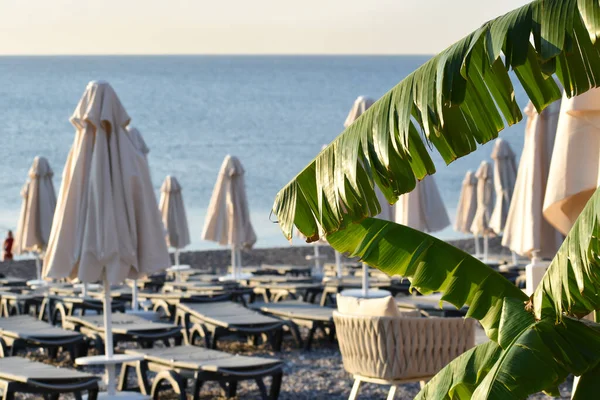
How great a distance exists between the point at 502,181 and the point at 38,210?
7.17m

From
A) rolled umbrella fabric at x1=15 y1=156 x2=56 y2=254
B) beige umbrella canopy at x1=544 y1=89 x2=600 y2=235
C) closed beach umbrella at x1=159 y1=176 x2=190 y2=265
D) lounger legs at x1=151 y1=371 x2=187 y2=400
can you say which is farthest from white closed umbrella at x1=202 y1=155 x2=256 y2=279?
beige umbrella canopy at x1=544 y1=89 x2=600 y2=235

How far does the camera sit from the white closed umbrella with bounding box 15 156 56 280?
15.2 metres

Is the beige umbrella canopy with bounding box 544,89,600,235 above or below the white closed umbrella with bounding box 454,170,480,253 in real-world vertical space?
below

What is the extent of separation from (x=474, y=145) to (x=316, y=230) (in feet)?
2.17

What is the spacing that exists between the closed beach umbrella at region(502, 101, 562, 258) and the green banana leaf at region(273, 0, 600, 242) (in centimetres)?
449

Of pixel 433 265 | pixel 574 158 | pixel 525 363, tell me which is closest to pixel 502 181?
pixel 574 158

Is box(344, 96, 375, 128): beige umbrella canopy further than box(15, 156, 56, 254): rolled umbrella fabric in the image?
No

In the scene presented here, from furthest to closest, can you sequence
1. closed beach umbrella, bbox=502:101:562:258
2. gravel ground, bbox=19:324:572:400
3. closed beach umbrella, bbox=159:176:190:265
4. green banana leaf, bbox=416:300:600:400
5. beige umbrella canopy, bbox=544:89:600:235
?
closed beach umbrella, bbox=159:176:190:265 → gravel ground, bbox=19:324:572:400 → closed beach umbrella, bbox=502:101:562:258 → beige umbrella canopy, bbox=544:89:600:235 → green banana leaf, bbox=416:300:600:400

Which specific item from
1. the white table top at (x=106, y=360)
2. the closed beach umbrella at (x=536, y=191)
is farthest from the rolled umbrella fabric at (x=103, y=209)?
the closed beach umbrella at (x=536, y=191)

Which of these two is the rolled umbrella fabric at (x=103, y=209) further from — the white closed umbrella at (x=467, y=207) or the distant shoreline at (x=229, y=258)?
the distant shoreline at (x=229, y=258)

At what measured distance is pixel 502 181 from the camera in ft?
53.6

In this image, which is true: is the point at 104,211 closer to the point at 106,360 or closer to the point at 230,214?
the point at 106,360

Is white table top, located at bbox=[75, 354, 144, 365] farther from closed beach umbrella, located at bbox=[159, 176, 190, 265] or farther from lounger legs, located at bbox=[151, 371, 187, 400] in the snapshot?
closed beach umbrella, located at bbox=[159, 176, 190, 265]

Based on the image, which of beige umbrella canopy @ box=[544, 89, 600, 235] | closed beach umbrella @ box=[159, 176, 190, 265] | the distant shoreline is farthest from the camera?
the distant shoreline
